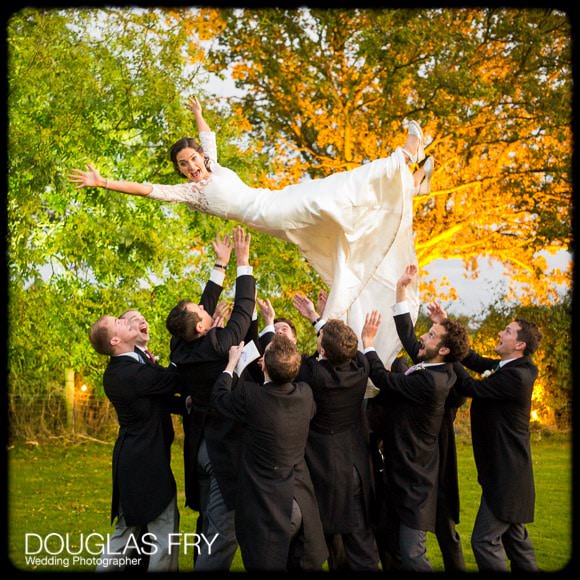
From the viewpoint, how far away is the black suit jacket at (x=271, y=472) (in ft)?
14.7

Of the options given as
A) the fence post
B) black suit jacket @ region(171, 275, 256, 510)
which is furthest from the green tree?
black suit jacket @ region(171, 275, 256, 510)

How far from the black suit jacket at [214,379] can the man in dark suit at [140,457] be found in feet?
0.57

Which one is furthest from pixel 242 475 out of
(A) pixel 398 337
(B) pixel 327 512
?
(A) pixel 398 337

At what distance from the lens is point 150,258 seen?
9.87 metres

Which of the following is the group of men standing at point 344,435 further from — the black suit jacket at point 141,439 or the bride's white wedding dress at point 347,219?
the bride's white wedding dress at point 347,219

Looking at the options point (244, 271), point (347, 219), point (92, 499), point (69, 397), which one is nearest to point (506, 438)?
point (347, 219)

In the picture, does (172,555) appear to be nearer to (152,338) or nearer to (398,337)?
(398,337)

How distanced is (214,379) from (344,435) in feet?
3.00

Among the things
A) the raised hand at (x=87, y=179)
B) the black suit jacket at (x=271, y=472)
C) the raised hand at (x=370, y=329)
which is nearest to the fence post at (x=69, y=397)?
the raised hand at (x=87, y=179)

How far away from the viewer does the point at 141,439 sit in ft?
17.0

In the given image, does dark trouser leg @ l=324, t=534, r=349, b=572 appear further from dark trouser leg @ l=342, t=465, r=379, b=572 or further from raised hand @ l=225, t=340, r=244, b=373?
raised hand @ l=225, t=340, r=244, b=373

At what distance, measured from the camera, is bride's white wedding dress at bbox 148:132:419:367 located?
531 centimetres

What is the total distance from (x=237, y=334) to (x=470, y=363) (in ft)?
6.19

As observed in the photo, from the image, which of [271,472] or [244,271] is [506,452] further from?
[244,271]
